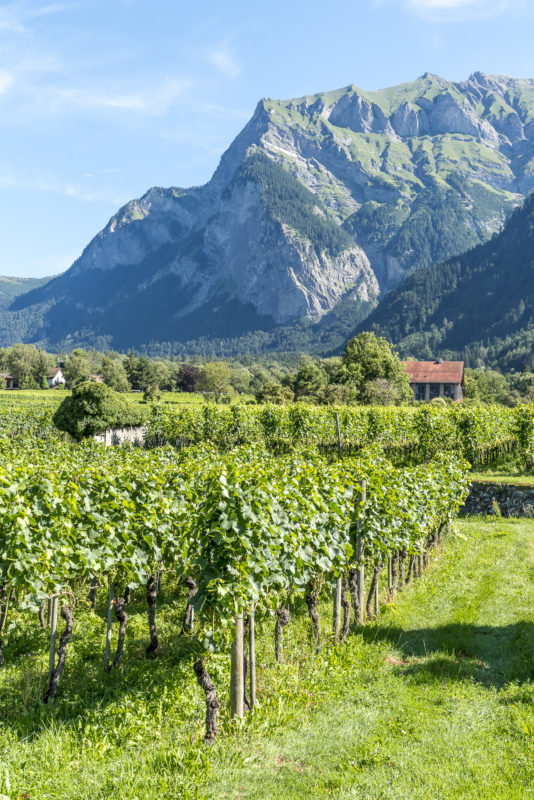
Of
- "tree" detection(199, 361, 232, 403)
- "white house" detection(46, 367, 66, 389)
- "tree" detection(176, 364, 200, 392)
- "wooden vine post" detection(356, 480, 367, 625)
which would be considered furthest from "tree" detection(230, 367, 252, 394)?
"wooden vine post" detection(356, 480, 367, 625)

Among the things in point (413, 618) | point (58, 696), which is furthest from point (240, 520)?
point (413, 618)

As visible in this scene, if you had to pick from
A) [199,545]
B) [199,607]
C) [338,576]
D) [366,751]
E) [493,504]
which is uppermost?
[199,545]

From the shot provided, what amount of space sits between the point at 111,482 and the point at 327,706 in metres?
4.08

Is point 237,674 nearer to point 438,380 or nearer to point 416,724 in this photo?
point 416,724

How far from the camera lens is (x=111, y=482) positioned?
784 centimetres

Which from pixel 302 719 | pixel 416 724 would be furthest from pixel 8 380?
A: pixel 416 724

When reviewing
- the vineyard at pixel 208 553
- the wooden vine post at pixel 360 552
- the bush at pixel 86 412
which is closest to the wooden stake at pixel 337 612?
the vineyard at pixel 208 553

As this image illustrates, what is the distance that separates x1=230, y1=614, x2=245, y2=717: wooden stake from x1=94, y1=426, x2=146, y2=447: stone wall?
33.9 metres

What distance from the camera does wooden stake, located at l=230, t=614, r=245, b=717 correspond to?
609 cm

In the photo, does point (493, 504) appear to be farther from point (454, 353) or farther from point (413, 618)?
point (454, 353)

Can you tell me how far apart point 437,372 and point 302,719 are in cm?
10275

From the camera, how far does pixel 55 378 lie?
118 m

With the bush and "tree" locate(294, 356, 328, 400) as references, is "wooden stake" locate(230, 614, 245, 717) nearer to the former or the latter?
the bush

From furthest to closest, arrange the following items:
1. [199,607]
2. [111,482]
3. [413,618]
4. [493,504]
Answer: [493,504] → [413,618] → [111,482] → [199,607]
